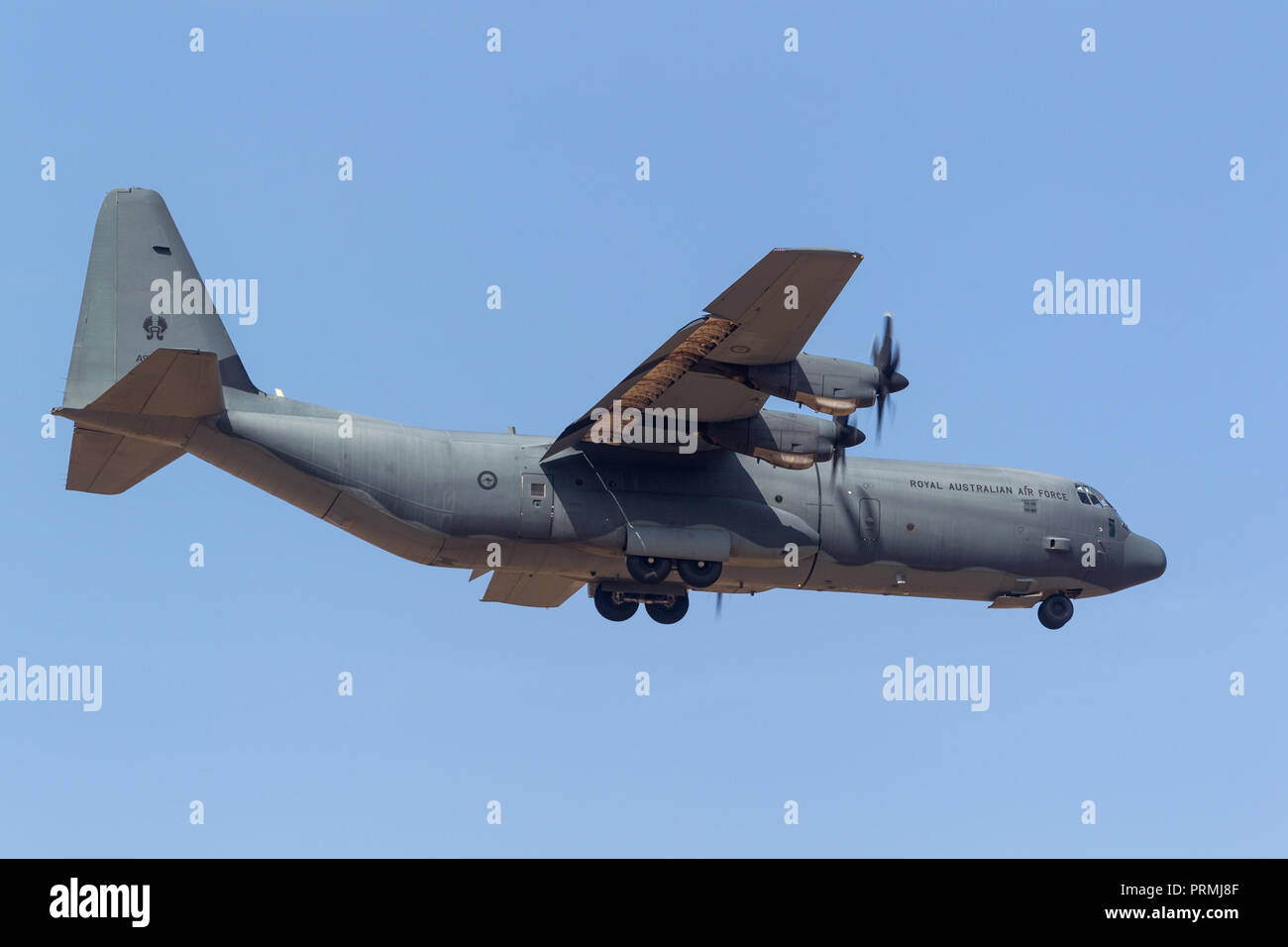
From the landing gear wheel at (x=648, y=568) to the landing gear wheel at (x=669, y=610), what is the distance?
6.25 feet

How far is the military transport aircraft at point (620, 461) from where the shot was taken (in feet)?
90.3

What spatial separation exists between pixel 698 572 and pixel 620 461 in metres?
2.42

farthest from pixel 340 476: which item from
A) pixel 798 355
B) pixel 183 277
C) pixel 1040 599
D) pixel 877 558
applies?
pixel 1040 599

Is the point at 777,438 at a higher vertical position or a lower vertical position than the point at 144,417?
lower

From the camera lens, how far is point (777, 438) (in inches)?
1166

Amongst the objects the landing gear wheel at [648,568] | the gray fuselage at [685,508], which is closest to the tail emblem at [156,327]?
the gray fuselage at [685,508]

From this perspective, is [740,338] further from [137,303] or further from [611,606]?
[137,303]

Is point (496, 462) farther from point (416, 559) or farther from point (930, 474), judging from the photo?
point (930, 474)

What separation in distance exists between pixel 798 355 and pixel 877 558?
513 cm

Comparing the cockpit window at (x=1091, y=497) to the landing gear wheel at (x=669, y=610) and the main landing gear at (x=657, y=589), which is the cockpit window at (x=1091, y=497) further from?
the landing gear wheel at (x=669, y=610)

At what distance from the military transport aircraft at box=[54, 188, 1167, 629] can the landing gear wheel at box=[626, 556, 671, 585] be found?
3 cm

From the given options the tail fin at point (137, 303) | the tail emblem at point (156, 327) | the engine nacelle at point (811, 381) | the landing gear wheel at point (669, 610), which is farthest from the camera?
the landing gear wheel at point (669, 610)

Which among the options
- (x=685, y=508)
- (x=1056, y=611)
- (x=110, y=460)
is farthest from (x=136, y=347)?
(x=1056, y=611)

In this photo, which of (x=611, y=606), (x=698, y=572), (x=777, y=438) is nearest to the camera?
(x=777, y=438)
